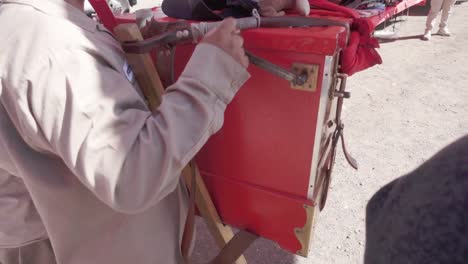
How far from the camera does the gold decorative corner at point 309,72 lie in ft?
2.45

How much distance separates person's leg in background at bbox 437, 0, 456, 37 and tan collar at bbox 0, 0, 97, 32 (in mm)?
5636

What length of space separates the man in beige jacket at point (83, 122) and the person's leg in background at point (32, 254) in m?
0.06

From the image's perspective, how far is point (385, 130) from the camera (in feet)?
8.37

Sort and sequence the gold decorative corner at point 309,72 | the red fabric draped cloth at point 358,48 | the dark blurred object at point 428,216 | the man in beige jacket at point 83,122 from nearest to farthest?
the dark blurred object at point 428,216 → the man in beige jacket at point 83,122 → the gold decorative corner at point 309,72 → the red fabric draped cloth at point 358,48

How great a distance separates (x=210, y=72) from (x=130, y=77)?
223 mm

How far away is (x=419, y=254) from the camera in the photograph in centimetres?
36

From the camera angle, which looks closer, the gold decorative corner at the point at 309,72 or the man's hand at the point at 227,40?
the man's hand at the point at 227,40

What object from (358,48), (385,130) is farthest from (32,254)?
(385,130)

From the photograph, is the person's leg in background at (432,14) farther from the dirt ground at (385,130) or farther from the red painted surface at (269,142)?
the red painted surface at (269,142)

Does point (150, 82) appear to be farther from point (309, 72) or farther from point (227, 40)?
point (309, 72)

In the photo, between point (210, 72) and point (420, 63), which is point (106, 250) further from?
point (420, 63)

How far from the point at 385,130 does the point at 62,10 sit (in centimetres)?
251

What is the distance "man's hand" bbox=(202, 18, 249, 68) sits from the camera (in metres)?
0.65

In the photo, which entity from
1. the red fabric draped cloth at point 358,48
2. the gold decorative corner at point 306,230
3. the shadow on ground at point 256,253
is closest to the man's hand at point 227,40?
the red fabric draped cloth at point 358,48
